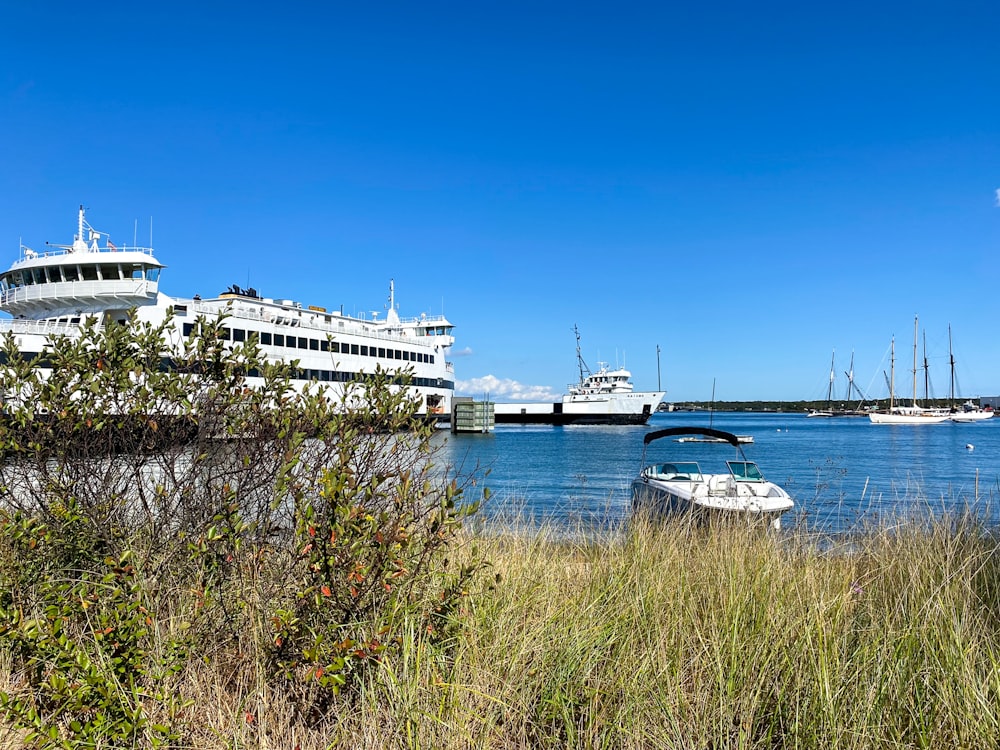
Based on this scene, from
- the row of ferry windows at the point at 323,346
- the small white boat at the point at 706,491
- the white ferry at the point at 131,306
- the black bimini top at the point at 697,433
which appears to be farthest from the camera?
the row of ferry windows at the point at 323,346

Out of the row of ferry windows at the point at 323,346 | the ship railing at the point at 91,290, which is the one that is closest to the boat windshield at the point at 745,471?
the ship railing at the point at 91,290

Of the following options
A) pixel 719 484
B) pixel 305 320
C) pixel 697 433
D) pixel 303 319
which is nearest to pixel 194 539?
pixel 719 484

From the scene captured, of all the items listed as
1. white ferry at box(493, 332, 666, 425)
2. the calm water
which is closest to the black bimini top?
the calm water

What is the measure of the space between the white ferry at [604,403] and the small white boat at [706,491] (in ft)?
241

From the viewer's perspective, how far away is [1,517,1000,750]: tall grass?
9.80ft

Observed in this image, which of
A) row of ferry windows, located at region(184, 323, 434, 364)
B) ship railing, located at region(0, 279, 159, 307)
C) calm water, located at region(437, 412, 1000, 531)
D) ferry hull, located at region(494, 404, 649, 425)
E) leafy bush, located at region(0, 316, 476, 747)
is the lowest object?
calm water, located at region(437, 412, 1000, 531)

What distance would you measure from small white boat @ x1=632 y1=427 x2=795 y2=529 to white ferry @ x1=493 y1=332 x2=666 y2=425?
73444 mm

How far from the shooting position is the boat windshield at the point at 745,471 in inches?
500

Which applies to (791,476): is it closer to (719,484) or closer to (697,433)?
(697,433)

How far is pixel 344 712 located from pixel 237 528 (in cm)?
94

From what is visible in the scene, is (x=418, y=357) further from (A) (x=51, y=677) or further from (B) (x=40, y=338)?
(A) (x=51, y=677)

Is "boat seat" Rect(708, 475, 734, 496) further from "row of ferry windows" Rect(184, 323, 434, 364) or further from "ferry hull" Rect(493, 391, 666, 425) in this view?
"ferry hull" Rect(493, 391, 666, 425)

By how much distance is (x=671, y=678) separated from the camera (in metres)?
3.42

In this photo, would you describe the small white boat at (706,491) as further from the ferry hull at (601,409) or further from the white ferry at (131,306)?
the ferry hull at (601,409)
